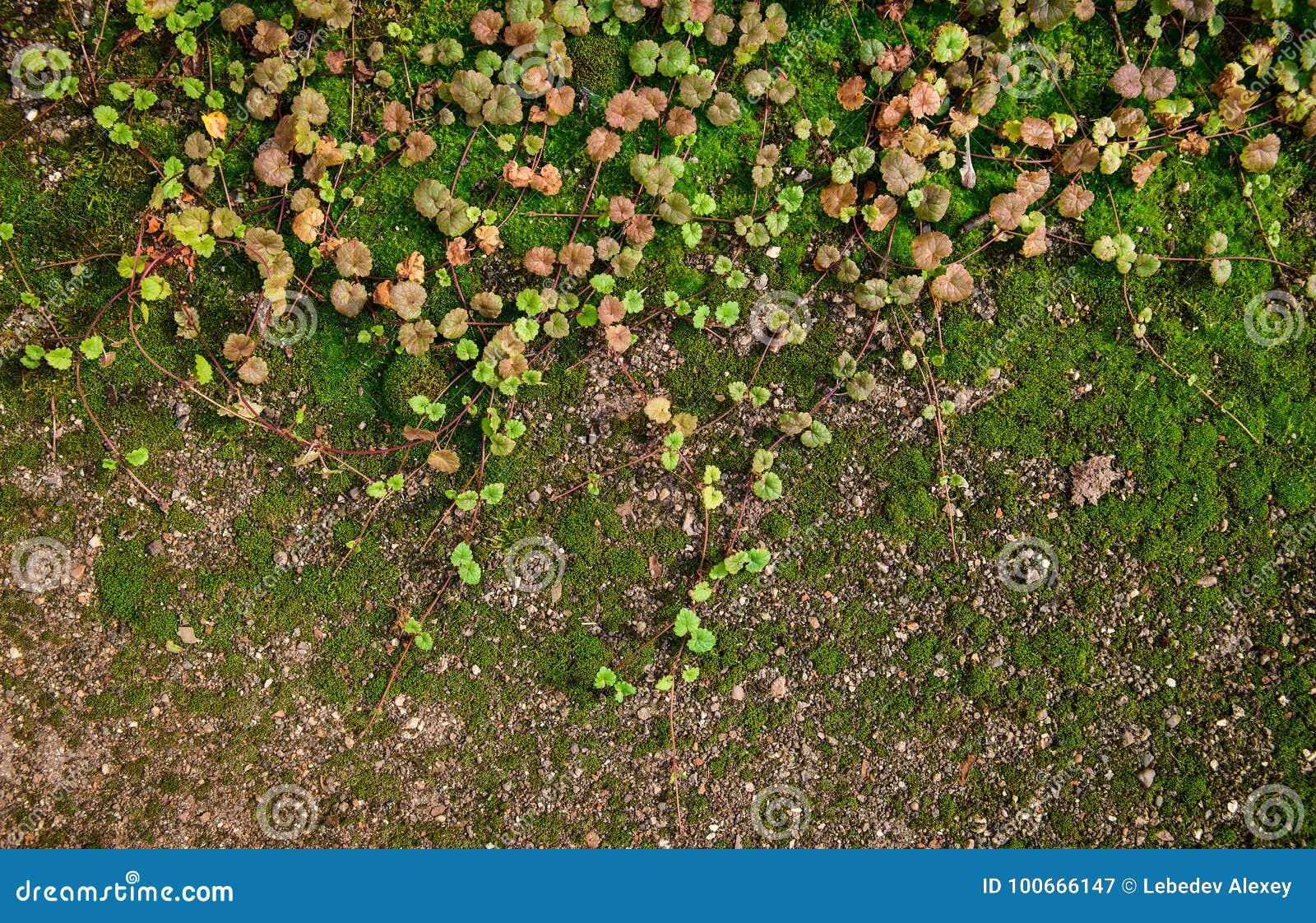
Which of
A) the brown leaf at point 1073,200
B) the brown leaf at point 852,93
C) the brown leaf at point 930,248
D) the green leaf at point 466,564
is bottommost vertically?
the green leaf at point 466,564

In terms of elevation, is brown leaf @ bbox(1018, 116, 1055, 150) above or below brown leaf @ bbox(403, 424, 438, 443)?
above

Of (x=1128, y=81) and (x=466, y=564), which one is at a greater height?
(x=1128, y=81)

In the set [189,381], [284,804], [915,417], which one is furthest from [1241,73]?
[284,804]

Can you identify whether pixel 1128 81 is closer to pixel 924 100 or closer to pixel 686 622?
pixel 924 100

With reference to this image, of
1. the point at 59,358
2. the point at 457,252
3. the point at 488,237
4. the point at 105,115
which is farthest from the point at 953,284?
the point at 59,358

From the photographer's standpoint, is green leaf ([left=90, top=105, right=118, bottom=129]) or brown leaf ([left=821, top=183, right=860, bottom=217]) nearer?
green leaf ([left=90, top=105, right=118, bottom=129])

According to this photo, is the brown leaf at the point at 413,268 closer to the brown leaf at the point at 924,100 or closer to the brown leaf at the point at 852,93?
the brown leaf at the point at 852,93

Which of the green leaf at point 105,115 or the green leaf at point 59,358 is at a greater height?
the green leaf at point 105,115

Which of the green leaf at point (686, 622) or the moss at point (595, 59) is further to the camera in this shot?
the moss at point (595, 59)

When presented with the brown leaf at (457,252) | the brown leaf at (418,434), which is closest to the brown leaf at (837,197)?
the brown leaf at (457,252)

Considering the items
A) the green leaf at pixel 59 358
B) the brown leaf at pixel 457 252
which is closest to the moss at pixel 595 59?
the brown leaf at pixel 457 252

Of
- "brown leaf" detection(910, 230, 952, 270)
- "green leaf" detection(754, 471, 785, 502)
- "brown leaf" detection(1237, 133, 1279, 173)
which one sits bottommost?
"green leaf" detection(754, 471, 785, 502)

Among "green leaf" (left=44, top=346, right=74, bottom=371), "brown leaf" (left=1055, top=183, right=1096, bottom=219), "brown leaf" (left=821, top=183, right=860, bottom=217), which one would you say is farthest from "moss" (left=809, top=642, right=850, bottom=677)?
"green leaf" (left=44, top=346, right=74, bottom=371)

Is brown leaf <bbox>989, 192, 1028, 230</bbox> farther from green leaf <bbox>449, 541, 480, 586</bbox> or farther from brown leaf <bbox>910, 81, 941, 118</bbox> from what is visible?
green leaf <bbox>449, 541, 480, 586</bbox>
